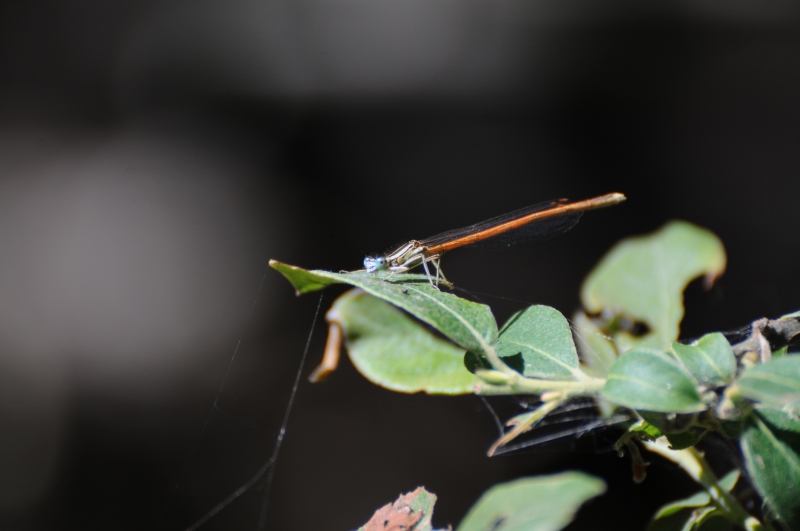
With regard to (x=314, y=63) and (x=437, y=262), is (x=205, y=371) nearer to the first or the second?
(x=437, y=262)

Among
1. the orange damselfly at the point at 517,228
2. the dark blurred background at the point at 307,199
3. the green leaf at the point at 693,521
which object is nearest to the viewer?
the green leaf at the point at 693,521

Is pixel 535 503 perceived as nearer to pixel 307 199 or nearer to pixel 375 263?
pixel 375 263

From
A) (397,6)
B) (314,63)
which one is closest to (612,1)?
(397,6)

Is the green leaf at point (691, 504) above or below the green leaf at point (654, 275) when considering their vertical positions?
below

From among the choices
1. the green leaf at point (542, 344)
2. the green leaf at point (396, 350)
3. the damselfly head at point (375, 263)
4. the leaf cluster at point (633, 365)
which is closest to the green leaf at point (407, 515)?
the leaf cluster at point (633, 365)

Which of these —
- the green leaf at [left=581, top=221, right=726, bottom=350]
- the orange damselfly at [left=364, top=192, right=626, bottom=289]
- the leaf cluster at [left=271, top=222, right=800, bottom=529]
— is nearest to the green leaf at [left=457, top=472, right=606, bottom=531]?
the leaf cluster at [left=271, top=222, right=800, bottom=529]

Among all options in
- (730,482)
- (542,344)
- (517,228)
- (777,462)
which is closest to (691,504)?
(730,482)

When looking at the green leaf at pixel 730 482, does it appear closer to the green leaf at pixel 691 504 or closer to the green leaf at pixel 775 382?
the green leaf at pixel 691 504

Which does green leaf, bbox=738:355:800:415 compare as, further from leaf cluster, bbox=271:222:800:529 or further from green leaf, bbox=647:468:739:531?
green leaf, bbox=647:468:739:531

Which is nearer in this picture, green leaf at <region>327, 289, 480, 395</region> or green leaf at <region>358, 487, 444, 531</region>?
green leaf at <region>358, 487, 444, 531</region>
